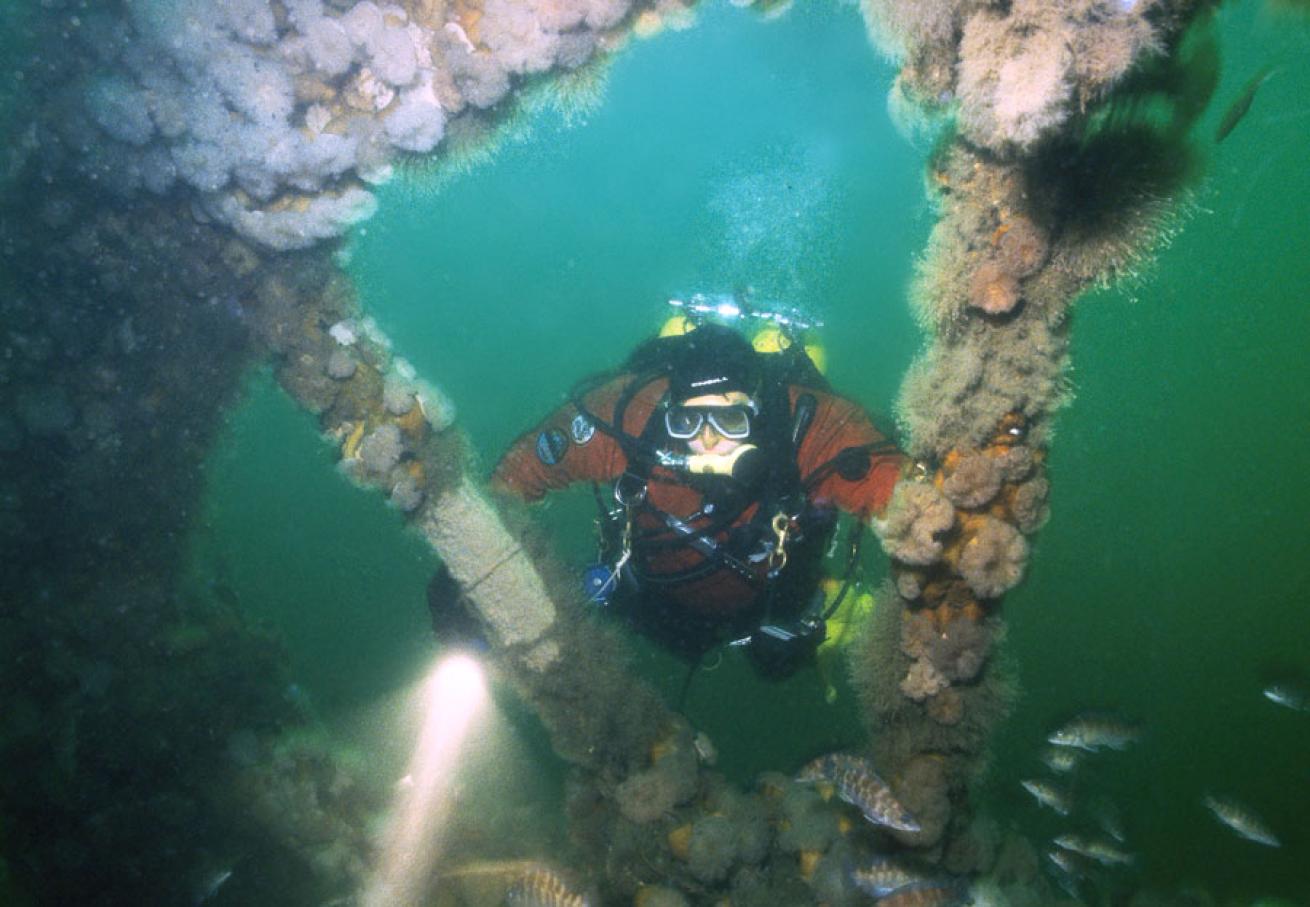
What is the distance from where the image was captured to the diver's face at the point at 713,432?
461 centimetres

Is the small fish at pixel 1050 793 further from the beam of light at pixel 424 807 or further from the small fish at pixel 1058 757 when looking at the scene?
the beam of light at pixel 424 807

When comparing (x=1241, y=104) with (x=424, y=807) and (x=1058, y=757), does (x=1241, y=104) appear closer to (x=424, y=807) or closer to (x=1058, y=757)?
(x=1058, y=757)

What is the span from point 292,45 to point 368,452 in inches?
84.1

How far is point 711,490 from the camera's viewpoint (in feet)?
15.6

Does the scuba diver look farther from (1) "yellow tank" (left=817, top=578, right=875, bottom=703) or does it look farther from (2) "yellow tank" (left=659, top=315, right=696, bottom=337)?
(1) "yellow tank" (left=817, top=578, right=875, bottom=703)

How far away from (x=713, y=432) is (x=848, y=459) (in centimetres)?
100

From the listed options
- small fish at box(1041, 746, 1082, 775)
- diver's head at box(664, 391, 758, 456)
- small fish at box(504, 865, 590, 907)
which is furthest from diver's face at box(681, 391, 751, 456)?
small fish at box(1041, 746, 1082, 775)

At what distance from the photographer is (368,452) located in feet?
12.6

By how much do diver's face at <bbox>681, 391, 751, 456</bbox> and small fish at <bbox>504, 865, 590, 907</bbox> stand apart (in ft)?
10.0

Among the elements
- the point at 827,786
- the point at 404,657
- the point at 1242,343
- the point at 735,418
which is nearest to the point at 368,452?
the point at 735,418

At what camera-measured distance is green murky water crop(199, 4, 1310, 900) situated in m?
16.2

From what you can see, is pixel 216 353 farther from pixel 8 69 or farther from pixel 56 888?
pixel 56 888

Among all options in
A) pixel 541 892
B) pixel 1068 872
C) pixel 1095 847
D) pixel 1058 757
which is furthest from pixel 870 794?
pixel 1068 872

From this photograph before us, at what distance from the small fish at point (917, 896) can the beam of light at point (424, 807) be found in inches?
118
